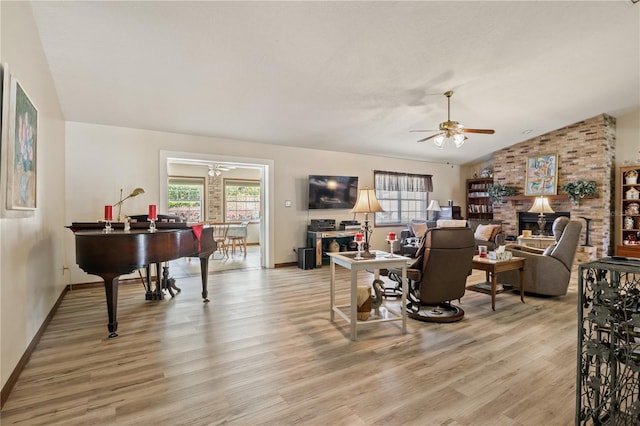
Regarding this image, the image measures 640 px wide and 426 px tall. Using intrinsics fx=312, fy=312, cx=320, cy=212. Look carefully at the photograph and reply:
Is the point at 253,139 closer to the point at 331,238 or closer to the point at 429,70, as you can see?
the point at 331,238

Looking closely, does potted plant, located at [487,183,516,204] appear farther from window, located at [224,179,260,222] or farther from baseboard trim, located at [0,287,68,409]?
baseboard trim, located at [0,287,68,409]

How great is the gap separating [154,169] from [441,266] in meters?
A: 4.59

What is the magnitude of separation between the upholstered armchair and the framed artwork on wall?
5.27 m

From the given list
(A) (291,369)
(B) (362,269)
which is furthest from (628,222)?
(A) (291,369)

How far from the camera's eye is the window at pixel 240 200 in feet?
33.1

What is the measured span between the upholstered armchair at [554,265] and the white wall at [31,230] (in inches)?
208

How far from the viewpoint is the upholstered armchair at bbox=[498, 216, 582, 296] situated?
404 cm

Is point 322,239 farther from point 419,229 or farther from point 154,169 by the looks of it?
point 154,169

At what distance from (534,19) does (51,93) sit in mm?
5422

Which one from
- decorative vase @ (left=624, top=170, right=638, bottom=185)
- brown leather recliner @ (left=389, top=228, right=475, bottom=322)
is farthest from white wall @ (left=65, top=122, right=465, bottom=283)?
decorative vase @ (left=624, top=170, right=638, bottom=185)

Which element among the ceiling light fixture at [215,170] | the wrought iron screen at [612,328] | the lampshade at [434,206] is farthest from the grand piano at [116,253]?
the lampshade at [434,206]

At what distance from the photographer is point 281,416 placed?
1805 millimetres

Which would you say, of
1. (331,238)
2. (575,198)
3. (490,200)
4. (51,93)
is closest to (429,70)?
(331,238)

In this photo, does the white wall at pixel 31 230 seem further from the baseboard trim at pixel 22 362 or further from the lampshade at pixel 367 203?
the lampshade at pixel 367 203
